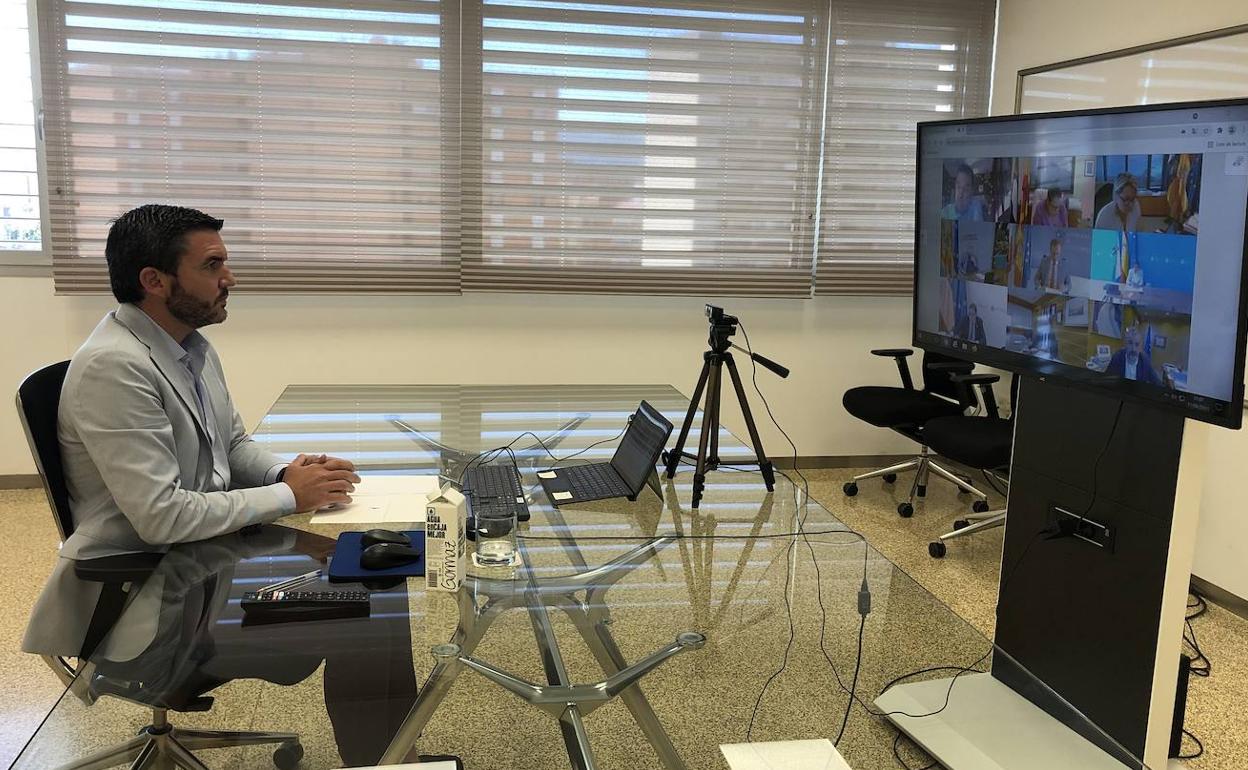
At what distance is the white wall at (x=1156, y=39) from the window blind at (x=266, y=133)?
2822 millimetres

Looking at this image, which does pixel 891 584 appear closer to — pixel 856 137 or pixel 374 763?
pixel 374 763

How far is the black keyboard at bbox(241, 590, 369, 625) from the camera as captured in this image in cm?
165

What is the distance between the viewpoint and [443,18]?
434 cm

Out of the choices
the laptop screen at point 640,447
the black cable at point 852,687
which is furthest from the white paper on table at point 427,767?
the laptop screen at point 640,447

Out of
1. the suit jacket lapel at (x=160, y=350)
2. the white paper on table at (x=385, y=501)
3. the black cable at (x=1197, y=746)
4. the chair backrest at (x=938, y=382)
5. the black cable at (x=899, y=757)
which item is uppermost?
the suit jacket lapel at (x=160, y=350)

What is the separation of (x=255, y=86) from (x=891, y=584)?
12.1 feet

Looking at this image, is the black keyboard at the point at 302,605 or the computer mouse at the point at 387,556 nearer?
the black keyboard at the point at 302,605

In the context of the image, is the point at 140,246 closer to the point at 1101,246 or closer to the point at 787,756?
the point at 787,756

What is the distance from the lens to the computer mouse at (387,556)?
1809 millimetres

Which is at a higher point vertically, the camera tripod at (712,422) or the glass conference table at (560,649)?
the camera tripod at (712,422)

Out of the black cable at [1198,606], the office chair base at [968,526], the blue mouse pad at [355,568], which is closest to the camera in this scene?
the blue mouse pad at [355,568]

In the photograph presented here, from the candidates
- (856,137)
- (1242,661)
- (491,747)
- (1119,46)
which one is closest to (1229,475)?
(1242,661)

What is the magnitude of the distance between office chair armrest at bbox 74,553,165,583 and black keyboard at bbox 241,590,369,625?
288mm

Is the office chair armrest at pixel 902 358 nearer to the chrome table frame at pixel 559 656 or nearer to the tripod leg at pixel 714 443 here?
the tripod leg at pixel 714 443
